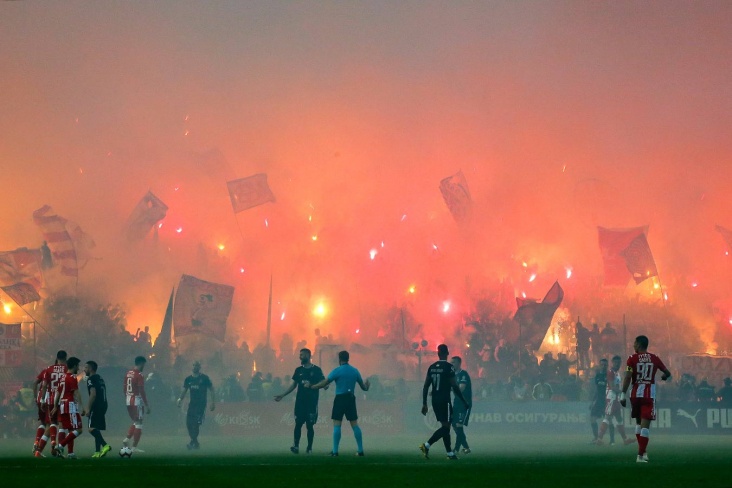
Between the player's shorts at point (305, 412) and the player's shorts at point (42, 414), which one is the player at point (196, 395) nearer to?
the player's shorts at point (305, 412)

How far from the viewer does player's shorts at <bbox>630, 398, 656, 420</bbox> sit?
18375 millimetres

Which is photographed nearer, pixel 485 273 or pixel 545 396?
pixel 545 396

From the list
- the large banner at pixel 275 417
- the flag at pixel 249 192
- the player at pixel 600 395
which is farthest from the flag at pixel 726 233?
the player at pixel 600 395

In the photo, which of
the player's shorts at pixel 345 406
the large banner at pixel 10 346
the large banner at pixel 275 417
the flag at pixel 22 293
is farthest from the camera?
the flag at pixel 22 293

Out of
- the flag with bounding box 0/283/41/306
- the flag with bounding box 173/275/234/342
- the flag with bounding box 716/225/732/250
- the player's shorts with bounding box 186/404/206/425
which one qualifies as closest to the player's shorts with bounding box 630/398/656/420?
the player's shorts with bounding box 186/404/206/425

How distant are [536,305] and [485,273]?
29.9m

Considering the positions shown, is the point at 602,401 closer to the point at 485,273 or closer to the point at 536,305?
the point at 536,305

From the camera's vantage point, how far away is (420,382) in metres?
39.9

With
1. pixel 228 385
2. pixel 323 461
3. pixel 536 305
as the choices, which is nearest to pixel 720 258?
pixel 536 305

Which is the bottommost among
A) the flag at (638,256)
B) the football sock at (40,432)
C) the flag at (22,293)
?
the football sock at (40,432)

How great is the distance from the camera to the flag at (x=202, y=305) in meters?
57.1

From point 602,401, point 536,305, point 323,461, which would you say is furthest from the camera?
point 536,305

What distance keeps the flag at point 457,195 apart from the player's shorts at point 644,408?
5652 centimetres

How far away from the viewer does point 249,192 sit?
73500mm
